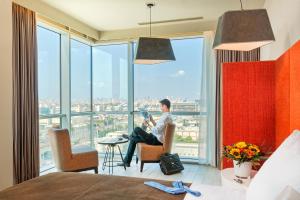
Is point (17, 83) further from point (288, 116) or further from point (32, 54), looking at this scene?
point (288, 116)

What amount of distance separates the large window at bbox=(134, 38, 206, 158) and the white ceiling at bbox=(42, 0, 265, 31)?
2.62 feet

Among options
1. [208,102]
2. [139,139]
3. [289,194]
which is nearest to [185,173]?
[139,139]

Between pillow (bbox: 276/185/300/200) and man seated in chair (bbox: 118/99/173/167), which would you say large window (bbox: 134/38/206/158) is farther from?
pillow (bbox: 276/185/300/200)

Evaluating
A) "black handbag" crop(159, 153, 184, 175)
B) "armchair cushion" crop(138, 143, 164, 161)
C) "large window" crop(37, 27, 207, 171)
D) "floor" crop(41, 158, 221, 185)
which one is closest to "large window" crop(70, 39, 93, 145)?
"large window" crop(37, 27, 207, 171)

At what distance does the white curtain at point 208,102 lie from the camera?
484 cm

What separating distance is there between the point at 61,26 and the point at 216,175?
12.4 ft

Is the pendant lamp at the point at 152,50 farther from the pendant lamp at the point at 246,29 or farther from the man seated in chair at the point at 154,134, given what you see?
the pendant lamp at the point at 246,29

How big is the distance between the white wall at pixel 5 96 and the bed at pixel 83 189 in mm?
1005

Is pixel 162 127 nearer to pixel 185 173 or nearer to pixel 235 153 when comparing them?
pixel 185 173

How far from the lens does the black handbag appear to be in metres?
4.27

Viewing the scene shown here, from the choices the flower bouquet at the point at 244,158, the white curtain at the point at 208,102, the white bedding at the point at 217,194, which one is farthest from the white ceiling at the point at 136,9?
the white bedding at the point at 217,194

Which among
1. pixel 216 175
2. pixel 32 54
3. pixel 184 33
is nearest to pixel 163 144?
pixel 216 175

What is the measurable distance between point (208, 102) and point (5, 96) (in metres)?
3.47

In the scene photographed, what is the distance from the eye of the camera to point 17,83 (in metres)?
3.54
